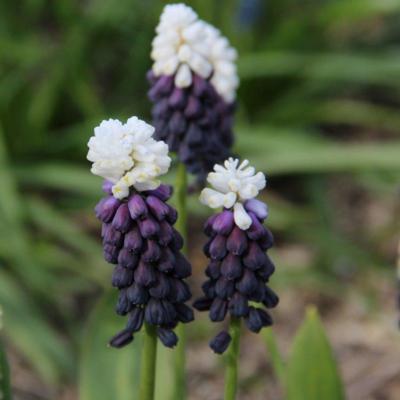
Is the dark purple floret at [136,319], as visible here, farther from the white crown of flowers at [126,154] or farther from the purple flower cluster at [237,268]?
the white crown of flowers at [126,154]

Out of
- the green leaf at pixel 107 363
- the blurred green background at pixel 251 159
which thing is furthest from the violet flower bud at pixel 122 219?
the blurred green background at pixel 251 159

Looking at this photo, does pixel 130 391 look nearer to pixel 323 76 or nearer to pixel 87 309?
pixel 87 309

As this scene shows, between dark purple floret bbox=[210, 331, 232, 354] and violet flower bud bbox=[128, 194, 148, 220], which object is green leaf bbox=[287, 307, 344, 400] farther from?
violet flower bud bbox=[128, 194, 148, 220]

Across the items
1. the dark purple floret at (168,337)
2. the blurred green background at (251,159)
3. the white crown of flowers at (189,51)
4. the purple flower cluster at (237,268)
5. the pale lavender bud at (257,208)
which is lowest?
the dark purple floret at (168,337)

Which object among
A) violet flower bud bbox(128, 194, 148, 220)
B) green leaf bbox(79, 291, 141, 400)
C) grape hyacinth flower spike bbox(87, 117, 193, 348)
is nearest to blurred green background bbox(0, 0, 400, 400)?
green leaf bbox(79, 291, 141, 400)

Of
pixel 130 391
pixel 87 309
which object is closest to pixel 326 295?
pixel 87 309
